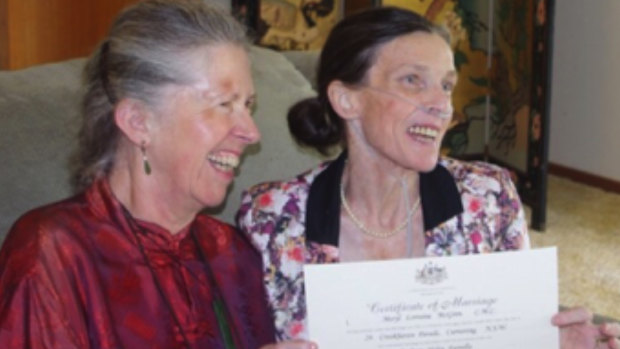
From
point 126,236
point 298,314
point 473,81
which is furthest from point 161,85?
point 473,81

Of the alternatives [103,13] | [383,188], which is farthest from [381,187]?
[103,13]

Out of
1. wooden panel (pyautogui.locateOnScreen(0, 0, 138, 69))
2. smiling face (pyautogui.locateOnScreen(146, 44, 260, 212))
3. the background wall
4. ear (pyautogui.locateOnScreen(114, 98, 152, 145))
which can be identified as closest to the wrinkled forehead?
smiling face (pyautogui.locateOnScreen(146, 44, 260, 212))

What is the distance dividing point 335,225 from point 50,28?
1.82 metres

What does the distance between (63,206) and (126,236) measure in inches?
3.8

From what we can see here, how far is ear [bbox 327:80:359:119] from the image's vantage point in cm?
146

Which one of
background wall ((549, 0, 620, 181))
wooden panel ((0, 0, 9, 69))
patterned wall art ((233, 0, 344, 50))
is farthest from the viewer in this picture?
background wall ((549, 0, 620, 181))

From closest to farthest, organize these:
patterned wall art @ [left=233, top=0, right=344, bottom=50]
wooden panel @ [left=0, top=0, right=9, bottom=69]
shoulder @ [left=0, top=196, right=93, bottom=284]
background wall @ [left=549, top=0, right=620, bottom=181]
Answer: shoulder @ [left=0, top=196, right=93, bottom=284] → wooden panel @ [left=0, top=0, right=9, bottom=69] → patterned wall art @ [left=233, top=0, right=344, bottom=50] → background wall @ [left=549, top=0, right=620, bottom=181]

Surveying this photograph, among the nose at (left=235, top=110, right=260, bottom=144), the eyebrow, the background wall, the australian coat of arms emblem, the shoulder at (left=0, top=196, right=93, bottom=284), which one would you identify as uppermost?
the eyebrow

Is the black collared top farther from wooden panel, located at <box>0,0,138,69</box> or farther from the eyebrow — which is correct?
wooden panel, located at <box>0,0,138,69</box>

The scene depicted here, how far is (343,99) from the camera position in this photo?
1479 mm

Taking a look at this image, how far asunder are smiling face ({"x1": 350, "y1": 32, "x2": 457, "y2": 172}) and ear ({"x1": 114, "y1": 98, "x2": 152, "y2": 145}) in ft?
1.20

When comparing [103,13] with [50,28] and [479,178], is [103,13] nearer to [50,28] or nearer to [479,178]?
[50,28]

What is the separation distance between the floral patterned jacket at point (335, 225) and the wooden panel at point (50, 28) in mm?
1585

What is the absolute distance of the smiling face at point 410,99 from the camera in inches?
53.8
